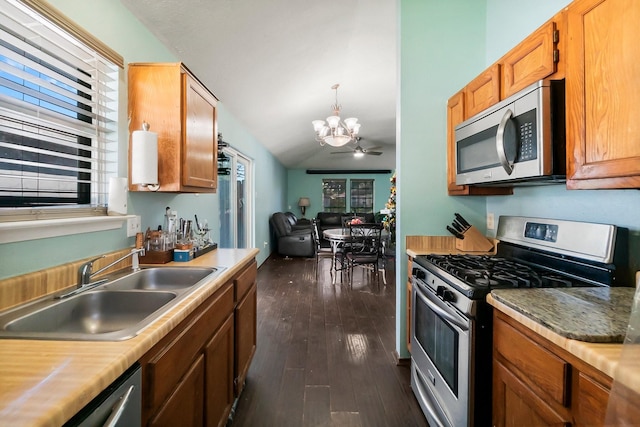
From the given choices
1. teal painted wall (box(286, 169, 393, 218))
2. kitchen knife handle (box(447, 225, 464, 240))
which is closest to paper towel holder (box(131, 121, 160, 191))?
kitchen knife handle (box(447, 225, 464, 240))

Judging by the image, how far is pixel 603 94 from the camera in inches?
38.9

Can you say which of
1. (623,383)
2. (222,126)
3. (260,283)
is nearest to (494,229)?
(623,383)

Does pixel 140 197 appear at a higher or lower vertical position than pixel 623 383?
higher

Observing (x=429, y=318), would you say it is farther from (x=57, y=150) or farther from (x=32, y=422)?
(x=57, y=150)

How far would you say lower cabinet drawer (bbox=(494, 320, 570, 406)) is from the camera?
2.65 ft

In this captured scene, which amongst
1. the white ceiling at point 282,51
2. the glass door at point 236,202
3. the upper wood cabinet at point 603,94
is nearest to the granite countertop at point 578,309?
the upper wood cabinet at point 603,94

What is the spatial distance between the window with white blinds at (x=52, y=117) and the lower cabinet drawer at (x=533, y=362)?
1875 mm

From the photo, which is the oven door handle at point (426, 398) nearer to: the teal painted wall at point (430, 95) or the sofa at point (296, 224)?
the teal painted wall at point (430, 95)

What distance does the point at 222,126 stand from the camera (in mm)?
3219

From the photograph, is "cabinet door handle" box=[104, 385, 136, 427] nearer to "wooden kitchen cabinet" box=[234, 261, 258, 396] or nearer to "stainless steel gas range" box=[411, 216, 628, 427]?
"wooden kitchen cabinet" box=[234, 261, 258, 396]

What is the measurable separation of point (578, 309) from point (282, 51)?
274 centimetres

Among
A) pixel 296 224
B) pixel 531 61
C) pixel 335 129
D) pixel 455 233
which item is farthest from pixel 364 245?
pixel 296 224

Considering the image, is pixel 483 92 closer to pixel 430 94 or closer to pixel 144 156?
pixel 430 94

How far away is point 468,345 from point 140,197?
6.22ft
